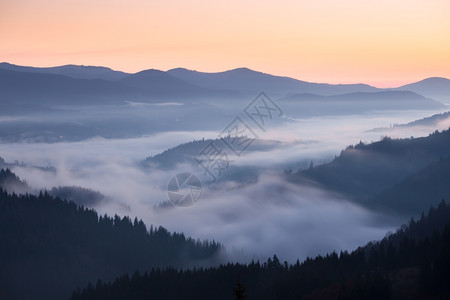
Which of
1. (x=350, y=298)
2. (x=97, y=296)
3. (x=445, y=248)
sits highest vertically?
(x=445, y=248)

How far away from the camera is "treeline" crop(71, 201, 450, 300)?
117 m

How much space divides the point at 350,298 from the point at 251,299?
36.8 m

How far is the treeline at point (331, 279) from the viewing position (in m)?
117

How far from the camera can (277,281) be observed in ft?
495

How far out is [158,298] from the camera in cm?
16475

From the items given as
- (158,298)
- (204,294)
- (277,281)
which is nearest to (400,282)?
A: (277,281)

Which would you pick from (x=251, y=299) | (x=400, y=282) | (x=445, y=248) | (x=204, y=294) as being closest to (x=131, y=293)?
(x=204, y=294)

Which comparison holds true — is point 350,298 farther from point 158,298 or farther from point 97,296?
point 97,296

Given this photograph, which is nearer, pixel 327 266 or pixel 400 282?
pixel 400 282

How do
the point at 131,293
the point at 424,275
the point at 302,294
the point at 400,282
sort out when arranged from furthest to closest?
1. the point at 131,293
2. the point at 302,294
3. the point at 400,282
4. the point at 424,275

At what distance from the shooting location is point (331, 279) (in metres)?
139

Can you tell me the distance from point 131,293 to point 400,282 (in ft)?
276

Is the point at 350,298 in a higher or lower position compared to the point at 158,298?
higher

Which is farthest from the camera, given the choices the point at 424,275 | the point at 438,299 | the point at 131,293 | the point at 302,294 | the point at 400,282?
the point at 131,293
